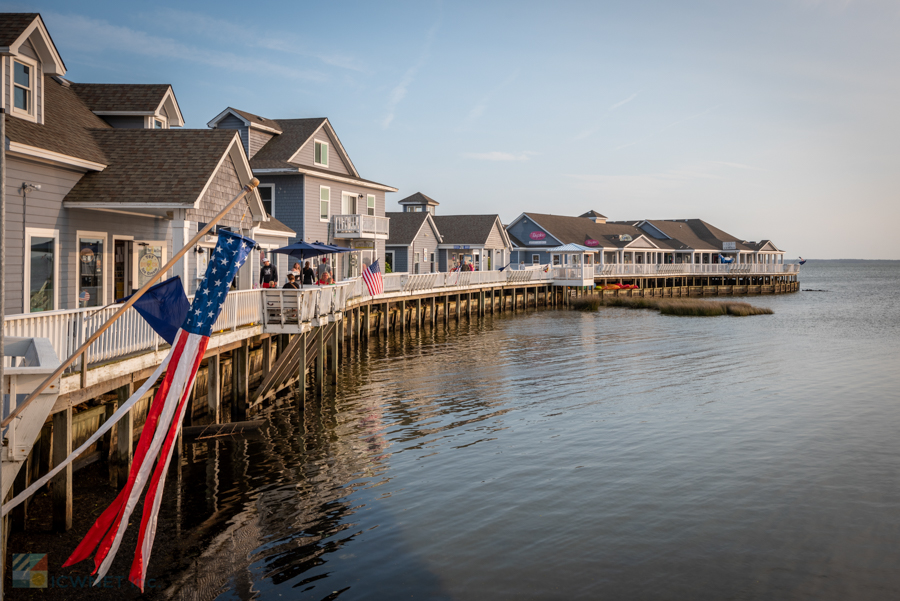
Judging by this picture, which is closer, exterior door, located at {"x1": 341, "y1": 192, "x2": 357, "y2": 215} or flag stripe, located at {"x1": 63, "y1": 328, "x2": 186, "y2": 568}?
flag stripe, located at {"x1": 63, "y1": 328, "x2": 186, "y2": 568}

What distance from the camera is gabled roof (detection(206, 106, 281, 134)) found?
35344 millimetres

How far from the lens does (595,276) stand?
2645 inches

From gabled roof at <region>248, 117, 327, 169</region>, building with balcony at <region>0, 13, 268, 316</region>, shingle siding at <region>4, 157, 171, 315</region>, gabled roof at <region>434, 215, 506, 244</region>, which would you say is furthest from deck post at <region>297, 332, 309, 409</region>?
gabled roof at <region>434, 215, 506, 244</region>

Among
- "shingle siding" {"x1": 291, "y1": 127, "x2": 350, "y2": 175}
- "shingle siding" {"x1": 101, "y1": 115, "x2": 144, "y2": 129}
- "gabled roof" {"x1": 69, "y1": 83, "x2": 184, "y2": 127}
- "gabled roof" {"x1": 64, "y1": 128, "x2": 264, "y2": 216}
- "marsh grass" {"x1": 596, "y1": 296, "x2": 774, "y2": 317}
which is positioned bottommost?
"marsh grass" {"x1": 596, "y1": 296, "x2": 774, "y2": 317}

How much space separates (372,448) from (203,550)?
5732mm

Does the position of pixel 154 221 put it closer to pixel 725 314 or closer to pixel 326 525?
pixel 326 525

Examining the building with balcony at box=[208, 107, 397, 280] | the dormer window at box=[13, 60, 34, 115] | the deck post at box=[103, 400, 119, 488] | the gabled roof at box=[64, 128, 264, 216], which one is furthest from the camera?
the building with balcony at box=[208, 107, 397, 280]

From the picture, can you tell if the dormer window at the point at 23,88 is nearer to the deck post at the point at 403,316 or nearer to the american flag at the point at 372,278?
the american flag at the point at 372,278

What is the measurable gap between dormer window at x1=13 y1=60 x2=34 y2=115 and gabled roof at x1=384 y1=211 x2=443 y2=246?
37.6 m

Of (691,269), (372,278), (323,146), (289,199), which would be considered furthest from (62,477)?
(691,269)

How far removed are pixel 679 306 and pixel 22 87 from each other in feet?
155

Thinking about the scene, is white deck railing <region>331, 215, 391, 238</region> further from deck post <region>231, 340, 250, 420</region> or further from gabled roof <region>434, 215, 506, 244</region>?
gabled roof <region>434, 215, 506, 244</region>

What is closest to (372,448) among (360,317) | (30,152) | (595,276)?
(30,152)

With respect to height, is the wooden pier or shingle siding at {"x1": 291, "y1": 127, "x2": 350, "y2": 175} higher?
shingle siding at {"x1": 291, "y1": 127, "x2": 350, "y2": 175}
